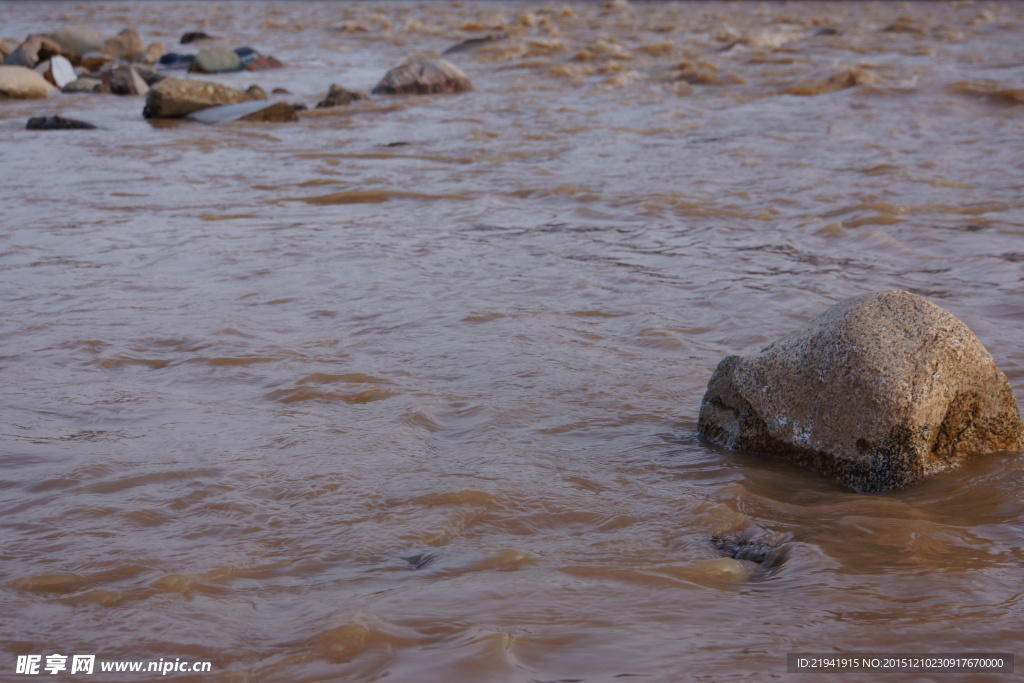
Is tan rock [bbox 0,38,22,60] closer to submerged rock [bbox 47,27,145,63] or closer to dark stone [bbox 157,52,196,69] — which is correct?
submerged rock [bbox 47,27,145,63]

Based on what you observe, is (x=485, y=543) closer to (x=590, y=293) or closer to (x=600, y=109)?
(x=590, y=293)

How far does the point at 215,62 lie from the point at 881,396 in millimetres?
13511

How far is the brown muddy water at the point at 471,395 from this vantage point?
2.16m

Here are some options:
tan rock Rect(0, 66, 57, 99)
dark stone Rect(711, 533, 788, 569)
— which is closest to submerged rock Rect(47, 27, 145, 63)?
tan rock Rect(0, 66, 57, 99)

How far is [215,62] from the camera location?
14.3m

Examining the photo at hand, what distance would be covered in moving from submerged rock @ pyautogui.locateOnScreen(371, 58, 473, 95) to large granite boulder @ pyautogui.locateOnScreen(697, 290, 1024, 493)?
30.1 feet

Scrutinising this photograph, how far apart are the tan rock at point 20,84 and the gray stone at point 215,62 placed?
9.88ft

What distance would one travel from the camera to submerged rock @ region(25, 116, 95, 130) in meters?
9.23

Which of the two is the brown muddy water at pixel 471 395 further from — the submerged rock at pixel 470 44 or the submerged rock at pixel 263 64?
the submerged rock at pixel 470 44

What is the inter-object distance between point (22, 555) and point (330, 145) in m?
6.53

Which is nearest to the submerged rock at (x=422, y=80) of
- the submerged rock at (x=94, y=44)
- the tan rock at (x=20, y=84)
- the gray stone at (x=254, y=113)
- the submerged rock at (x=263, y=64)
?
the gray stone at (x=254, y=113)

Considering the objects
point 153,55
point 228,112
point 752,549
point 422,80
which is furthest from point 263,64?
point 752,549

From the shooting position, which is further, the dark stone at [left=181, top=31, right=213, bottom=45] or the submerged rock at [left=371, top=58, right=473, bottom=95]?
the dark stone at [left=181, top=31, right=213, bottom=45]

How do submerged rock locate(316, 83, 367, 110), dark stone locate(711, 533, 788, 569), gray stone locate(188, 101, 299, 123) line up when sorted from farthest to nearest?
1. submerged rock locate(316, 83, 367, 110)
2. gray stone locate(188, 101, 299, 123)
3. dark stone locate(711, 533, 788, 569)
